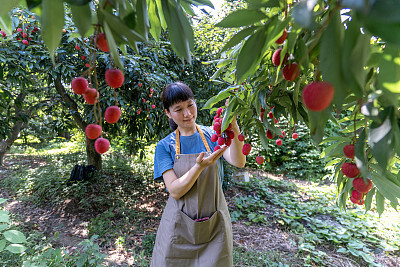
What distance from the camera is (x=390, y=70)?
0.94ft

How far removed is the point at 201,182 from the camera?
49.6 inches

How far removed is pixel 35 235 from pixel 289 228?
9.02 feet

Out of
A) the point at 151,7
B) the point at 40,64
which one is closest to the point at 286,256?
the point at 151,7

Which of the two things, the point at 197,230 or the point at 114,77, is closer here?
the point at 114,77

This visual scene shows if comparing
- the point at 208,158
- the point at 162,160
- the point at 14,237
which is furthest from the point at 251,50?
the point at 14,237

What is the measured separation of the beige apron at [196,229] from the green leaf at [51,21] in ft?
3.41

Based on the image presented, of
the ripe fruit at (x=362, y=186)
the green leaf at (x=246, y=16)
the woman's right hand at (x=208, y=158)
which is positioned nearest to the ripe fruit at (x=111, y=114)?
the green leaf at (x=246, y=16)

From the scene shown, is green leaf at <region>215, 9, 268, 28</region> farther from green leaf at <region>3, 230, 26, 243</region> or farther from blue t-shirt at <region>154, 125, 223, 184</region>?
green leaf at <region>3, 230, 26, 243</region>

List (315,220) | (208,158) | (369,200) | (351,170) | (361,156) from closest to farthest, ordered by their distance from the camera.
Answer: (361,156) → (351,170) → (369,200) → (208,158) → (315,220)

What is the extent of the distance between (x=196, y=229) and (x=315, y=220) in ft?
7.47

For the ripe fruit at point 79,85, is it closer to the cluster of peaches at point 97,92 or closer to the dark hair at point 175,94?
the cluster of peaches at point 97,92

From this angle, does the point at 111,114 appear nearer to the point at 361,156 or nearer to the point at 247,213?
the point at 361,156

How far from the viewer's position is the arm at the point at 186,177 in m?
1.03

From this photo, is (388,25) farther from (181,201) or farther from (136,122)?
(136,122)
